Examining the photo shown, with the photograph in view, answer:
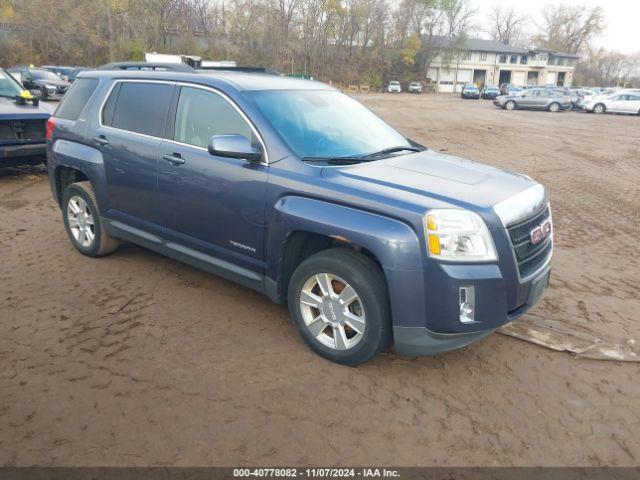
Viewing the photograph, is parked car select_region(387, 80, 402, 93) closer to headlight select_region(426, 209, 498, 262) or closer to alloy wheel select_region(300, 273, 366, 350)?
alloy wheel select_region(300, 273, 366, 350)

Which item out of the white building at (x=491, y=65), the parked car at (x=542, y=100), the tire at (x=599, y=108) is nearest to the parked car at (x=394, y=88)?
the white building at (x=491, y=65)

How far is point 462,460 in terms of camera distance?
105 inches

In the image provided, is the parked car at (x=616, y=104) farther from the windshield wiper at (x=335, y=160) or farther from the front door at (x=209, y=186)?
the front door at (x=209, y=186)

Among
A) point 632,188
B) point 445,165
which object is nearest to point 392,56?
point 632,188

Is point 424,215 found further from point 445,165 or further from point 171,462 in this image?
point 171,462

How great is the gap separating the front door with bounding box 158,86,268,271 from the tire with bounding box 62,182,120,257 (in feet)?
3.74

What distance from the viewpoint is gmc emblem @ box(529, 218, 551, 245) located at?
338cm

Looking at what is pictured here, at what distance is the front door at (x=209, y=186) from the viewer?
12.1 ft

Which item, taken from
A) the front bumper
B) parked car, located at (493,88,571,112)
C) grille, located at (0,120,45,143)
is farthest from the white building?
the front bumper

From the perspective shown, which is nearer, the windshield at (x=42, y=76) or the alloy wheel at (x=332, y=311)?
the alloy wheel at (x=332, y=311)

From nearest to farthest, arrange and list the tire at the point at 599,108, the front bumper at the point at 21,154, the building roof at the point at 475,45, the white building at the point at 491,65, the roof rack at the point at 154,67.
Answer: the roof rack at the point at 154,67 < the front bumper at the point at 21,154 < the tire at the point at 599,108 < the building roof at the point at 475,45 < the white building at the point at 491,65

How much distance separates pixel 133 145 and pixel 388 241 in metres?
2.66

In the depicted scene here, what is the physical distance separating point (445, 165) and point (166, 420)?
2668 mm

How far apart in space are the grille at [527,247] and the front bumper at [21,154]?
7.90m
